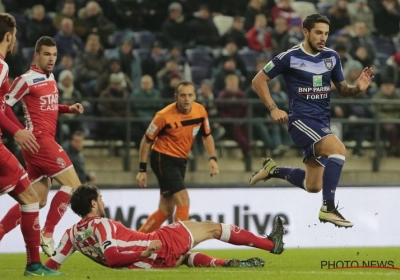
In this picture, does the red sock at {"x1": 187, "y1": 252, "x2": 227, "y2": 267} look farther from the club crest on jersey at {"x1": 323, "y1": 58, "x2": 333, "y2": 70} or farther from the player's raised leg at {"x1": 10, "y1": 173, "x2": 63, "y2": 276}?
the club crest on jersey at {"x1": 323, "y1": 58, "x2": 333, "y2": 70}

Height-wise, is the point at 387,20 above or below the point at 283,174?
above

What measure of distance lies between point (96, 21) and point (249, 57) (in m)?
2.78

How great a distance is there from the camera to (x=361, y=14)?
752 inches

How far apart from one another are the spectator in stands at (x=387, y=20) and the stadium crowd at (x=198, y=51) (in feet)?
0.06

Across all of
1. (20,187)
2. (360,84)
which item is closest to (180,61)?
(360,84)

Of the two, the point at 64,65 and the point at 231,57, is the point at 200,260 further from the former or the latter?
the point at 231,57

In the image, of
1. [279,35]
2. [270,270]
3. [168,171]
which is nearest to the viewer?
[270,270]

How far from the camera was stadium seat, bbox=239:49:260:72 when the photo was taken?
1762 cm

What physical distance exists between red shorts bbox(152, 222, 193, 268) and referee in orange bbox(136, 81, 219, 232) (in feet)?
9.78

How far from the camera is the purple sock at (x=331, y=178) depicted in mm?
10080

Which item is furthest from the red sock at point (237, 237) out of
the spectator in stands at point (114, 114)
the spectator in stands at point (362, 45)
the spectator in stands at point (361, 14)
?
the spectator in stands at point (361, 14)

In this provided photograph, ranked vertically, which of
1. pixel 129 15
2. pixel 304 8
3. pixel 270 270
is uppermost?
pixel 304 8

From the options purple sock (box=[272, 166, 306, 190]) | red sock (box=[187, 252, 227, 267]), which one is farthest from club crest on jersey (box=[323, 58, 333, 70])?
red sock (box=[187, 252, 227, 267])

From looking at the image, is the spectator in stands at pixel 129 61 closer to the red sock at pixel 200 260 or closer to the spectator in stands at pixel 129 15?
the spectator in stands at pixel 129 15
